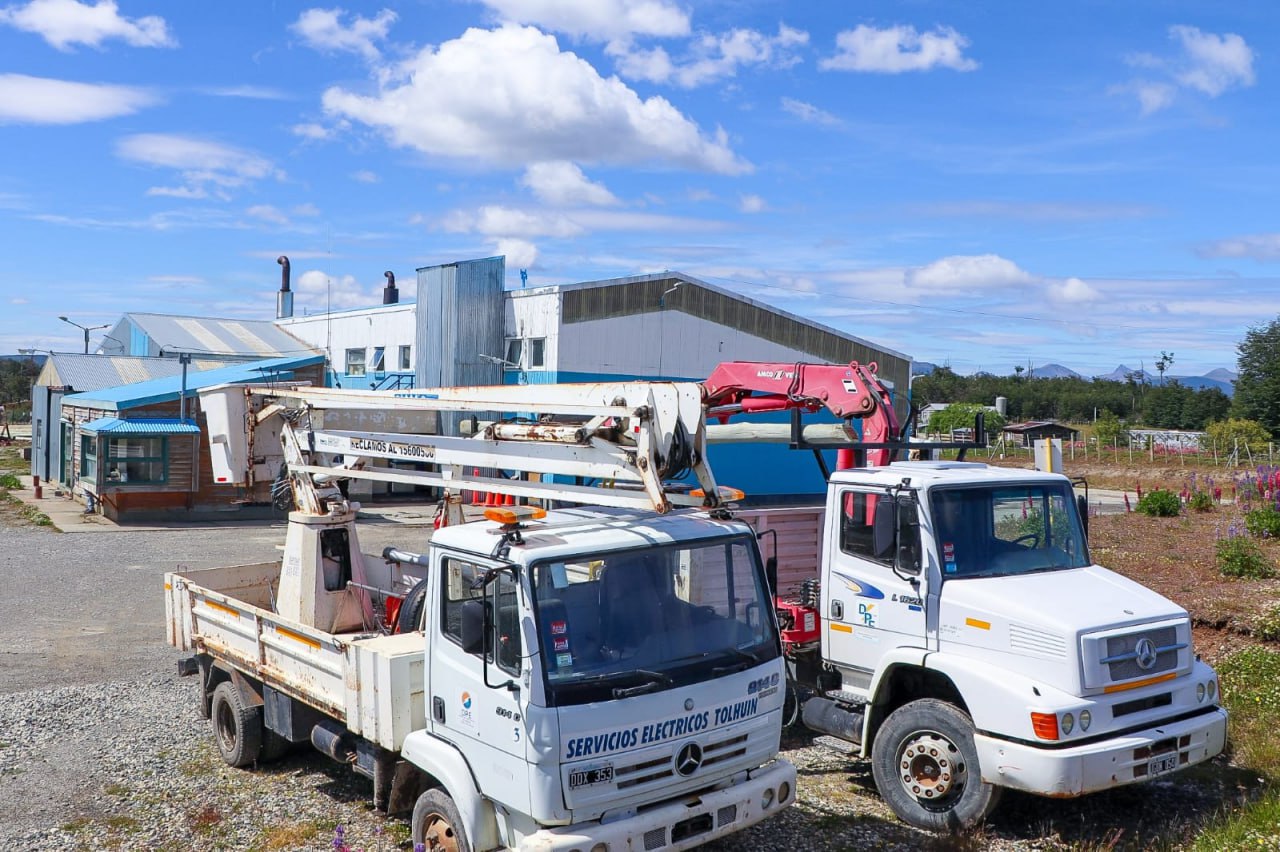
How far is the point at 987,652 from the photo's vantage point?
23.1ft

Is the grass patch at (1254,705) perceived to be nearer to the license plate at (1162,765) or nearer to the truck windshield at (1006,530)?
the license plate at (1162,765)

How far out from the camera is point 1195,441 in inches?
2279

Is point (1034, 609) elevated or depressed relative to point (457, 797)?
elevated

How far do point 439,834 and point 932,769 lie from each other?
3422 mm

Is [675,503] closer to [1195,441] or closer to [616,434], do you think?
[616,434]

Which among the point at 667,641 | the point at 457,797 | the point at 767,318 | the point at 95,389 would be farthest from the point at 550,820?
the point at 95,389

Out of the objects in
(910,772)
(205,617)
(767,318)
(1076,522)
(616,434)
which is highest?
(767,318)

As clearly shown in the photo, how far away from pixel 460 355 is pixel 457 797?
24.8 meters

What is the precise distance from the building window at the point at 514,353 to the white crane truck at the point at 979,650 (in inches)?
848

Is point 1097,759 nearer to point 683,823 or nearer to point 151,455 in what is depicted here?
point 683,823

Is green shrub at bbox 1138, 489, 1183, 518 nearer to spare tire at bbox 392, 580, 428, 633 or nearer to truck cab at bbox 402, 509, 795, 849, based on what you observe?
truck cab at bbox 402, 509, 795, 849

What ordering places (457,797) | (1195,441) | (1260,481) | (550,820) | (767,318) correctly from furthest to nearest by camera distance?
(1195,441), (767,318), (1260,481), (457,797), (550,820)

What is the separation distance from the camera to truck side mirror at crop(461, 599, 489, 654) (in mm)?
5695

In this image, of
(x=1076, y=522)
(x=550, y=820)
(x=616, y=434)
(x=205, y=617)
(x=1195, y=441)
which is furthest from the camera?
(x=1195, y=441)
